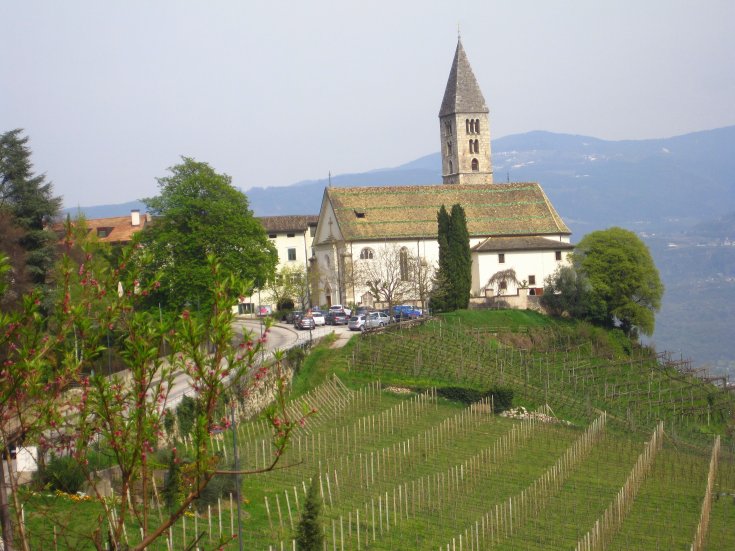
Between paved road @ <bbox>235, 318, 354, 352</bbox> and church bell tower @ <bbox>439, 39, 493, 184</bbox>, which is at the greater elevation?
church bell tower @ <bbox>439, 39, 493, 184</bbox>

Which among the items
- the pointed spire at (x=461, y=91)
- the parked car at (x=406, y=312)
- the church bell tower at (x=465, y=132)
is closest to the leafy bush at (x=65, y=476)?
the parked car at (x=406, y=312)

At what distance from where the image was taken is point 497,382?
148ft

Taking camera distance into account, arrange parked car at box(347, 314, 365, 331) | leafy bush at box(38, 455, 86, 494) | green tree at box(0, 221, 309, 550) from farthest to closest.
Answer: parked car at box(347, 314, 365, 331), leafy bush at box(38, 455, 86, 494), green tree at box(0, 221, 309, 550)

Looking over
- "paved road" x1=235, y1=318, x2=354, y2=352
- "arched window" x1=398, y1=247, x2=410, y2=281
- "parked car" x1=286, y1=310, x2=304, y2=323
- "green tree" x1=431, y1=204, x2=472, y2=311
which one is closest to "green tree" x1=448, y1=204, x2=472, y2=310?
"green tree" x1=431, y1=204, x2=472, y2=311

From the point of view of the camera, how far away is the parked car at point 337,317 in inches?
2408

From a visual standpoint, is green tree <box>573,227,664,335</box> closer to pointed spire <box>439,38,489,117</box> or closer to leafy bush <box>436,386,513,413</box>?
leafy bush <box>436,386,513,413</box>

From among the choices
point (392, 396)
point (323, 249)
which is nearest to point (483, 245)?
point (323, 249)

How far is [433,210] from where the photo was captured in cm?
7088

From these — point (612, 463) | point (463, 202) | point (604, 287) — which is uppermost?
point (463, 202)

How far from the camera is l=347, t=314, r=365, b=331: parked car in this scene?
56250 millimetres

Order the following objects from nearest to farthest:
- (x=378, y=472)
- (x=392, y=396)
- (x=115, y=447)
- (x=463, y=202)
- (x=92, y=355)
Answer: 1. (x=115, y=447)
2. (x=92, y=355)
3. (x=378, y=472)
4. (x=392, y=396)
5. (x=463, y=202)

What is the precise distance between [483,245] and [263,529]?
1745 inches

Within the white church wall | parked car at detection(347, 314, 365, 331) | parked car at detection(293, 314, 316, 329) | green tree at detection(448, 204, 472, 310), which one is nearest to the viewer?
parked car at detection(347, 314, 365, 331)

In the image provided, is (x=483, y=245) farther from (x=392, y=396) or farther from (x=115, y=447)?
(x=115, y=447)
